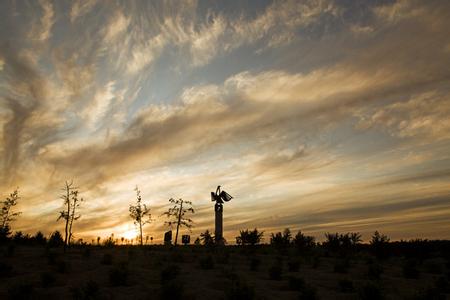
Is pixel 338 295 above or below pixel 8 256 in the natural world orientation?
below

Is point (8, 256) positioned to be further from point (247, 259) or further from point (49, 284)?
point (247, 259)

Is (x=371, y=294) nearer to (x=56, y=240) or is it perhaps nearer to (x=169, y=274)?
(x=169, y=274)

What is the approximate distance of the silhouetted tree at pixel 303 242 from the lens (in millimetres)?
31277

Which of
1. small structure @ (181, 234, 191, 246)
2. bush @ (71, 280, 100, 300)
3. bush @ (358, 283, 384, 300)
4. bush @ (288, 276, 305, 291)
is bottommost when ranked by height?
bush @ (358, 283, 384, 300)

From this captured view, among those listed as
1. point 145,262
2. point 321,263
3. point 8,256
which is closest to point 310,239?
point 321,263

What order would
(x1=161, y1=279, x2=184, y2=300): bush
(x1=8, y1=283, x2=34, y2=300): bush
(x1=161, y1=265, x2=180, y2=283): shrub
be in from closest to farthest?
(x1=8, y1=283, x2=34, y2=300): bush, (x1=161, y1=279, x2=184, y2=300): bush, (x1=161, y1=265, x2=180, y2=283): shrub

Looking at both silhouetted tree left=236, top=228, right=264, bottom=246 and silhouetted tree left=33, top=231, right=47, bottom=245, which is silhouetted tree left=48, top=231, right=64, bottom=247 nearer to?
silhouetted tree left=33, top=231, right=47, bottom=245

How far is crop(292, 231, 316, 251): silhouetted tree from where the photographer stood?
1231 inches

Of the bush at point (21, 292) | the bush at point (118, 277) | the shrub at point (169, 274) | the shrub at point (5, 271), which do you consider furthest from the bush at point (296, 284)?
the shrub at point (5, 271)

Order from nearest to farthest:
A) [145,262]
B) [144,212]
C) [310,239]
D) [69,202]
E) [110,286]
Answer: [110,286] < [145,262] < [69,202] < [310,239] < [144,212]

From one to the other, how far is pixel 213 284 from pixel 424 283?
11.0 meters

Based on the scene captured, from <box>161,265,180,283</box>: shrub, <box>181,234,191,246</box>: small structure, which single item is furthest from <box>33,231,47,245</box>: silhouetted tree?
<box>161,265,180,283</box>: shrub

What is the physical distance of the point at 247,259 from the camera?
77.7 ft

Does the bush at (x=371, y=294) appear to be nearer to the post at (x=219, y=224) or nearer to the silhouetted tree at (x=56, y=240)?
the post at (x=219, y=224)
